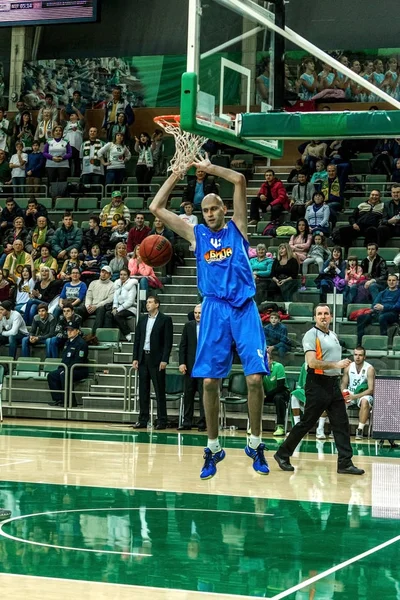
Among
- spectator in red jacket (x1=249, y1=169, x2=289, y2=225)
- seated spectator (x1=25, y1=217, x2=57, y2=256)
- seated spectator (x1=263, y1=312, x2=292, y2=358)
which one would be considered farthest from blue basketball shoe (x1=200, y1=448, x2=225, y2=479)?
seated spectator (x1=25, y1=217, x2=57, y2=256)

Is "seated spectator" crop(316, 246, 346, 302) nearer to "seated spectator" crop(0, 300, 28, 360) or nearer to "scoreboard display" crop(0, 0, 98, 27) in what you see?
"seated spectator" crop(0, 300, 28, 360)

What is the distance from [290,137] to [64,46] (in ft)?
61.2

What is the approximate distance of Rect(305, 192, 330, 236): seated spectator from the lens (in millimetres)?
18984

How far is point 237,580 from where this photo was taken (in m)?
6.32

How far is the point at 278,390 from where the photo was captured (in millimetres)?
15445

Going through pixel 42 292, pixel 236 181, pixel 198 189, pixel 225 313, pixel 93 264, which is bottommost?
pixel 42 292

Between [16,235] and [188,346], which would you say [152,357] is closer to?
[188,346]

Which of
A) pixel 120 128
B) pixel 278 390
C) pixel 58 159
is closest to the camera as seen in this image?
pixel 278 390

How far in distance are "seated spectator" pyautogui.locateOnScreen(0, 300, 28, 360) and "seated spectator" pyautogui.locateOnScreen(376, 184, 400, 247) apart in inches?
255

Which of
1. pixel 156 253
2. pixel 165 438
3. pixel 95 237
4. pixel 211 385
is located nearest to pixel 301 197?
pixel 95 237

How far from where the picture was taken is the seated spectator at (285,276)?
691 inches

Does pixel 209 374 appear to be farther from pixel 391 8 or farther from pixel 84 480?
pixel 391 8

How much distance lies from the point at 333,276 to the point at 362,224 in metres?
1.88

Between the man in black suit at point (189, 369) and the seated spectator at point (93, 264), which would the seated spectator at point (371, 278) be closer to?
the man in black suit at point (189, 369)
